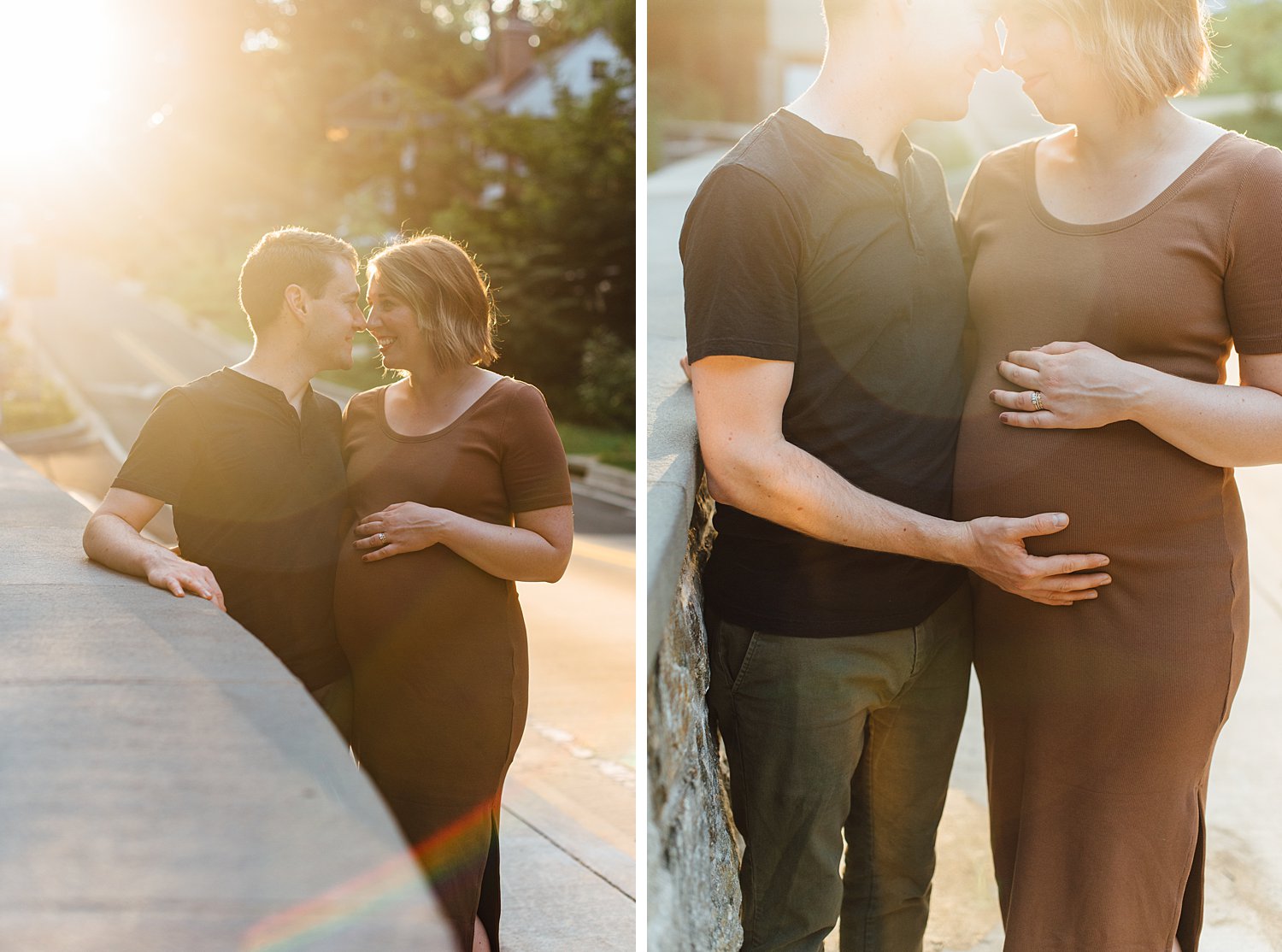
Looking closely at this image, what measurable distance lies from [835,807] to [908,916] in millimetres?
454

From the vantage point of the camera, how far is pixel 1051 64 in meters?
2.44

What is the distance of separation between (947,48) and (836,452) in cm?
81

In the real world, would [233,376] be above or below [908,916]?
above

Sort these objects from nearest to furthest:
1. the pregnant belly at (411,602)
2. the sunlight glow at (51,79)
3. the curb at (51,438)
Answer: the pregnant belly at (411,602) → the sunlight glow at (51,79) → the curb at (51,438)

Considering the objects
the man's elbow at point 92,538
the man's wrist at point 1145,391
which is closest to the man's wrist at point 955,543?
the man's wrist at point 1145,391

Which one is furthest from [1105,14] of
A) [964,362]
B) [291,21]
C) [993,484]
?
[291,21]

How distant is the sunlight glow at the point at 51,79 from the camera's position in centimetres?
1884

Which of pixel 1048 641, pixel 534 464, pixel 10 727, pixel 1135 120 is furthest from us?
pixel 534 464

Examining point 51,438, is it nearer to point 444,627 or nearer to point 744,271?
point 444,627

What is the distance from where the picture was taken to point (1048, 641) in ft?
8.43

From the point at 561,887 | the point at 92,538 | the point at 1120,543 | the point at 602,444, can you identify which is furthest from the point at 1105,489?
the point at 602,444

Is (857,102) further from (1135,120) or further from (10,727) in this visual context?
(10,727)

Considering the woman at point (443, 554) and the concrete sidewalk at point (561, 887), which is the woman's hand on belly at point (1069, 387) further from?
the concrete sidewalk at point (561, 887)


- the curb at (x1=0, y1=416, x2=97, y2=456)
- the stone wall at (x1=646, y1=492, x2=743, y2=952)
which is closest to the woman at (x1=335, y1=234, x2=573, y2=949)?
the stone wall at (x1=646, y1=492, x2=743, y2=952)
